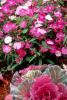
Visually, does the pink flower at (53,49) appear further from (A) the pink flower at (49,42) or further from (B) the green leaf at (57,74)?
(B) the green leaf at (57,74)

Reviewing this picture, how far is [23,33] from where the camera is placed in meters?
3.99

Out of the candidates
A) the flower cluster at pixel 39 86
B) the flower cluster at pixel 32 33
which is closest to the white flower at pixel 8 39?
the flower cluster at pixel 32 33

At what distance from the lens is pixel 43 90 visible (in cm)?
247

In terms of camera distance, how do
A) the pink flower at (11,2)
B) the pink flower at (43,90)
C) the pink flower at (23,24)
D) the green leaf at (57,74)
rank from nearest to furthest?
the pink flower at (43,90) → the green leaf at (57,74) → the pink flower at (23,24) → the pink flower at (11,2)

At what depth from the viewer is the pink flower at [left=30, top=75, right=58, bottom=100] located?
2.48 metres

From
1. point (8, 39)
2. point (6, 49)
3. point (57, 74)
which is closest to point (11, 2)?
point (8, 39)

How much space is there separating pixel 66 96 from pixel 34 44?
4.97 ft

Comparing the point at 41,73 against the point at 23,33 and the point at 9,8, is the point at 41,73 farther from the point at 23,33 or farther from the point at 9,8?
the point at 9,8

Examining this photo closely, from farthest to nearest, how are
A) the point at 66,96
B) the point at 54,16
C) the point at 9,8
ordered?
the point at 9,8
the point at 54,16
the point at 66,96

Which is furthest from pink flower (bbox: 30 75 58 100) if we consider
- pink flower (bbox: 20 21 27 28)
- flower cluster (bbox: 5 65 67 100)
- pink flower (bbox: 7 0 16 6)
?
pink flower (bbox: 7 0 16 6)

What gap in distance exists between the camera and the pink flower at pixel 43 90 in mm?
2478

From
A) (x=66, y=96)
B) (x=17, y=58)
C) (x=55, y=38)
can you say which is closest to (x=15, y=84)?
(x=66, y=96)

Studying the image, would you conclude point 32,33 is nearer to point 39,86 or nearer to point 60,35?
point 60,35

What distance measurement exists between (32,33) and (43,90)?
1.51 meters
